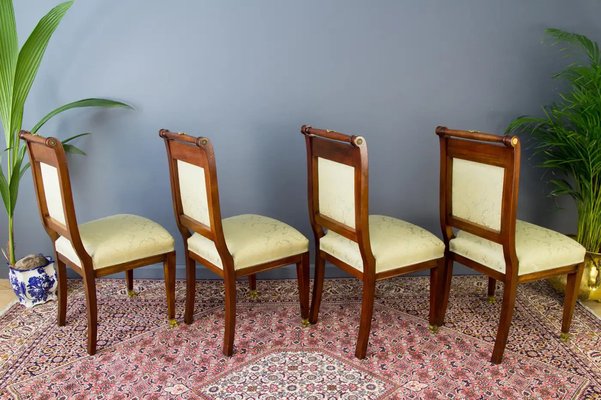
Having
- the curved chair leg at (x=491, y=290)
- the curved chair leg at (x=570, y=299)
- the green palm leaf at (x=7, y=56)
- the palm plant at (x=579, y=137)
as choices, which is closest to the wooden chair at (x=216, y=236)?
the green palm leaf at (x=7, y=56)

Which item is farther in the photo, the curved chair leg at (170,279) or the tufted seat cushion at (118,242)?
the curved chair leg at (170,279)

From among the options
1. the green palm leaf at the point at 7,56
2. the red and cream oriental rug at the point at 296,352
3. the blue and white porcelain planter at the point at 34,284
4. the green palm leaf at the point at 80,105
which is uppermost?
the green palm leaf at the point at 7,56

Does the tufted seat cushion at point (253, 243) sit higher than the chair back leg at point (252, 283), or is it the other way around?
the tufted seat cushion at point (253, 243)

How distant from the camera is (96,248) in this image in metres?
2.52

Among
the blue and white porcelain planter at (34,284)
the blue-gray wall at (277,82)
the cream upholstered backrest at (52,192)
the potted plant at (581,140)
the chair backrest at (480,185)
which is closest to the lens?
the chair backrest at (480,185)

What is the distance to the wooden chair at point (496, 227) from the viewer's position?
7.67 feet

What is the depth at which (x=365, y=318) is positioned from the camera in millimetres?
2500

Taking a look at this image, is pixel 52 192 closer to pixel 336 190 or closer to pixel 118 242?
pixel 118 242

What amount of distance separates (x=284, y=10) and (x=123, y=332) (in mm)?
1928

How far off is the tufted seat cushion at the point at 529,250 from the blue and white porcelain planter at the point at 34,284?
2197mm

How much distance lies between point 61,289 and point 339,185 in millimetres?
1495

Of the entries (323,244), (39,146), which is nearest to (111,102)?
(39,146)

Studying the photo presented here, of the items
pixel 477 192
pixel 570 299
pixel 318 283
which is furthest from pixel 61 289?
pixel 570 299

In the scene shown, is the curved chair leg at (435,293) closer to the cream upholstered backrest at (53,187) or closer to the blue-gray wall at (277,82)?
the blue-gray wall at (277,82)
